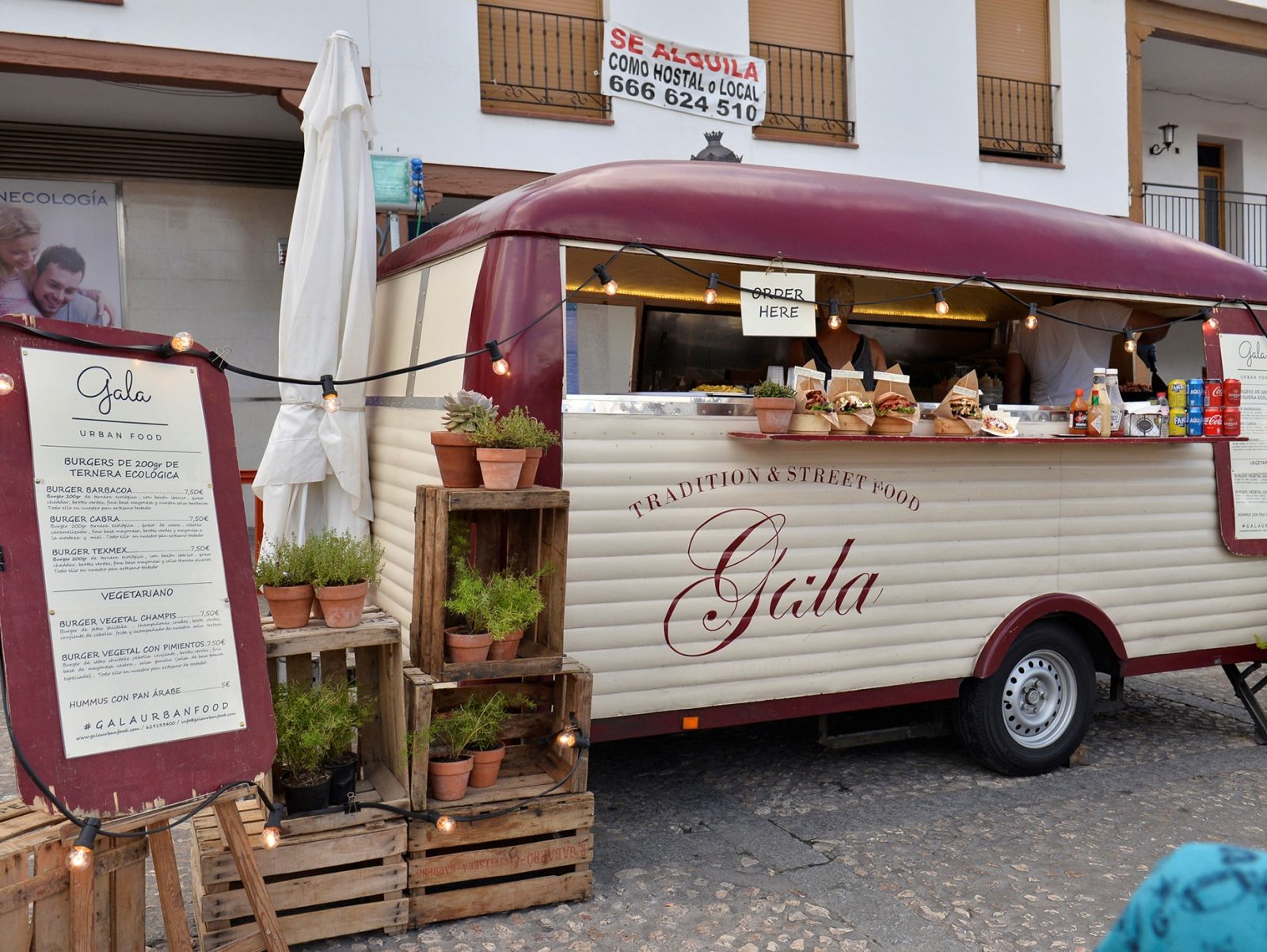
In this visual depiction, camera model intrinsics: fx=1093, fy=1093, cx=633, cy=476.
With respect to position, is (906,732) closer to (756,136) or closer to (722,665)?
(722,665)

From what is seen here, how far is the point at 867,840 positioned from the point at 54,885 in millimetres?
3145

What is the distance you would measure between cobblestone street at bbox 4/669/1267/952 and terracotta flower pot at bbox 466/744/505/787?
1.57ft

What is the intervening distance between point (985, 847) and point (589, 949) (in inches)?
74.3

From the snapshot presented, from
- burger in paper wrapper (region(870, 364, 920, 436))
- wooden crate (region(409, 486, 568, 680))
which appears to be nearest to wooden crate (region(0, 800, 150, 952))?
wooden crate (region(409, 486, 568, 680))

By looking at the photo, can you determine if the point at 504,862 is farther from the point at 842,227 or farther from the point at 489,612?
the point at 842,227

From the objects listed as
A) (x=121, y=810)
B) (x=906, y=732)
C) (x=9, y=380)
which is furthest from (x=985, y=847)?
(x=9, y=380)

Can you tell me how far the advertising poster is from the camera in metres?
10.1

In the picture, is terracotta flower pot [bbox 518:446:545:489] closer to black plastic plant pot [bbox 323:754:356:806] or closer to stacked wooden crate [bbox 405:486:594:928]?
stacked wooden crate [bbox 405:486:594:928]

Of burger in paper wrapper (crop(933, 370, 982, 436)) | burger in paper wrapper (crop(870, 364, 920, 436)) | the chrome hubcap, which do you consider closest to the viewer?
burger in paper wrapper (crop(870, 364, 920, 436))

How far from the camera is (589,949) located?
3.75 meters

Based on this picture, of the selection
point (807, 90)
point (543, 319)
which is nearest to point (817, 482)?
point (543, 319)

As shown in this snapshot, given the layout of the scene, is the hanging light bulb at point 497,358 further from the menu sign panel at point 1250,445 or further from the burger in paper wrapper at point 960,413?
the menu sign panel at point 1250,445

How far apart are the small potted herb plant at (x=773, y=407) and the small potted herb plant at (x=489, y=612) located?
1265mm

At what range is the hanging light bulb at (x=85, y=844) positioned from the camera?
9.46 ft
